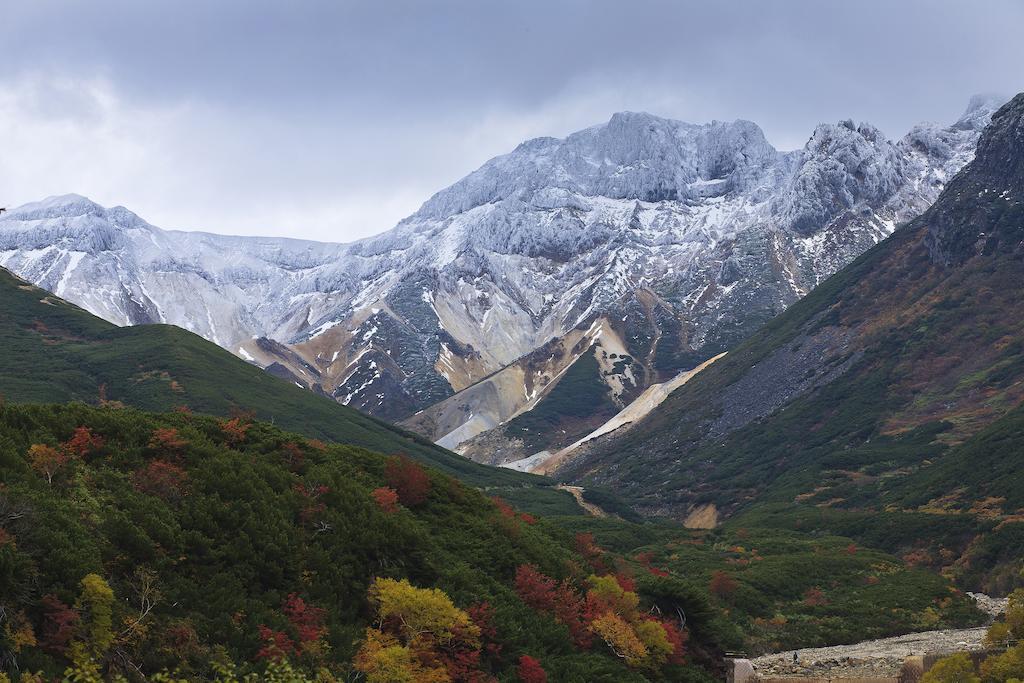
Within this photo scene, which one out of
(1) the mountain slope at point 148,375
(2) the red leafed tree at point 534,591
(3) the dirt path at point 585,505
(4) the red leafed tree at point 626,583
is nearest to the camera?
(2) the red leafed tree at point 534,591

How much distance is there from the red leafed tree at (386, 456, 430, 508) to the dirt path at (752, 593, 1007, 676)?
17484mm

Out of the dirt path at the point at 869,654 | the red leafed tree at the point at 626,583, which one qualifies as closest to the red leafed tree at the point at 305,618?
the red leafed tree at the point at 626,583

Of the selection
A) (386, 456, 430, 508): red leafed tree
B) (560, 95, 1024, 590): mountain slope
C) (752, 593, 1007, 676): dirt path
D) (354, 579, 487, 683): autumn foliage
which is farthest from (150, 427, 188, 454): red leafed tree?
(560, 95, 1024, 590): mountain slope

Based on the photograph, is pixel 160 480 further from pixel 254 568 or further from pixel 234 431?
pixel 234 431

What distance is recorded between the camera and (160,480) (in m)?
33.0

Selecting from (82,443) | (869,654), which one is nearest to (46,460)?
(82,443)

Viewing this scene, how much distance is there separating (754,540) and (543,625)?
→ 69.2m

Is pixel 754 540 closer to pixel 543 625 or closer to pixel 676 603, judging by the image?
pixel 676 603

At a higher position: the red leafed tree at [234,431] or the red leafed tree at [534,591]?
the red leafed tree at [234,431]

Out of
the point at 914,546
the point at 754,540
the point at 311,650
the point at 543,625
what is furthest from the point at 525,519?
the point at 914,546

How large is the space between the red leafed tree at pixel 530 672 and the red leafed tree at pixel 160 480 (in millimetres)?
12399

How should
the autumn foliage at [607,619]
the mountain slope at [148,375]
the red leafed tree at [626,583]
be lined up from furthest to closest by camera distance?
the mountain slope at [148,375] → the red leafed tree at [626,583] → the autumn foliage at [607,619]

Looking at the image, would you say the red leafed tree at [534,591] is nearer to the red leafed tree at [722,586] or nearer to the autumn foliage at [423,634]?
the autumn foliage at [423,634]

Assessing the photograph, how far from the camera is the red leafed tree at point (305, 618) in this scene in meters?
28.9
